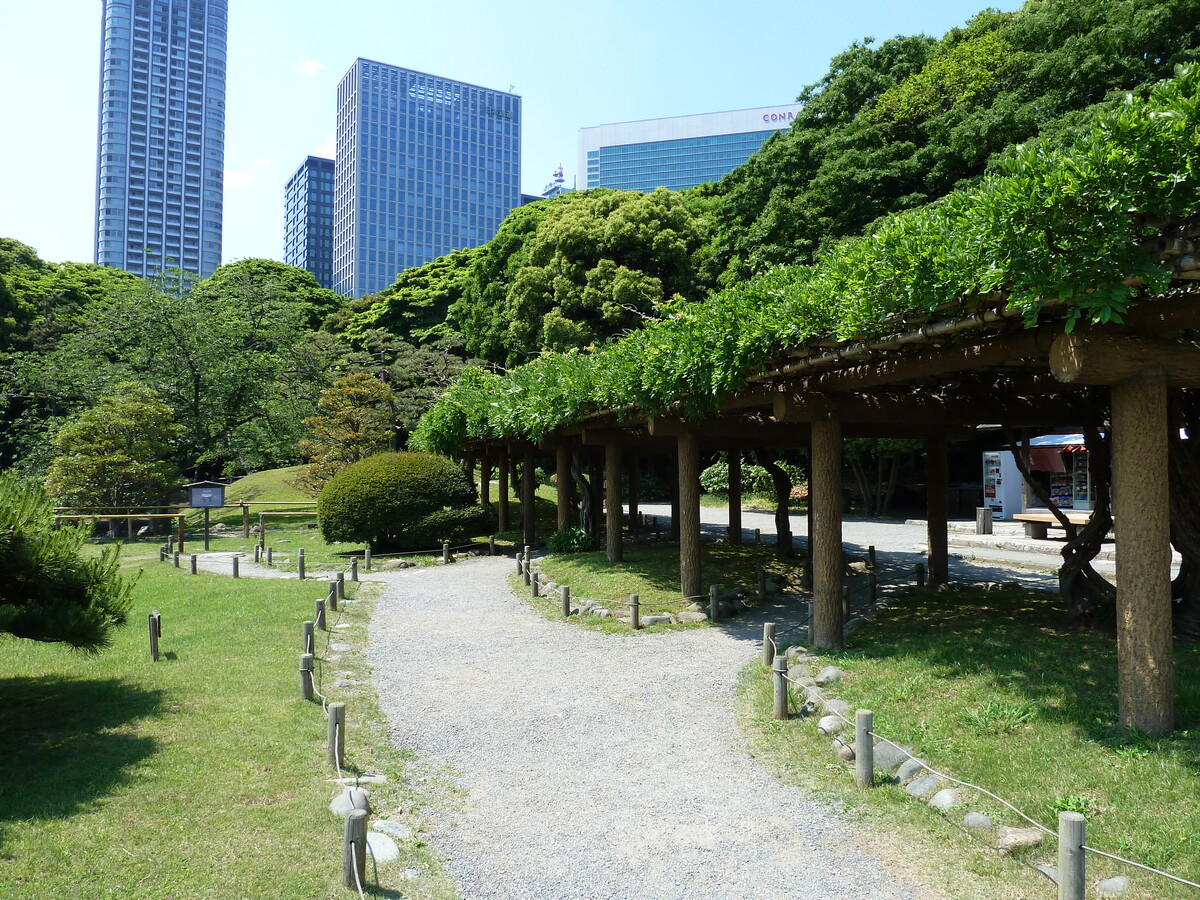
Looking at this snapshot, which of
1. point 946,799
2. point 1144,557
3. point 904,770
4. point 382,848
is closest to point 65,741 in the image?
point 382,848

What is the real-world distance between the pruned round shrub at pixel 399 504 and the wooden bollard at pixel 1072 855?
17.5 meters

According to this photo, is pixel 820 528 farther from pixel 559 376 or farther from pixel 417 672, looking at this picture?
pixel 559 376

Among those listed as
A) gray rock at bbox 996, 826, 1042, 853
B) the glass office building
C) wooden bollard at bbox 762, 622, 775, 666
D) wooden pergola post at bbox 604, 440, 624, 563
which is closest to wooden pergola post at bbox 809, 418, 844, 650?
wooden bollard at bbox 762, 622, 775, 666

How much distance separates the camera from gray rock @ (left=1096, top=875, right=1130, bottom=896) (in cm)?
396

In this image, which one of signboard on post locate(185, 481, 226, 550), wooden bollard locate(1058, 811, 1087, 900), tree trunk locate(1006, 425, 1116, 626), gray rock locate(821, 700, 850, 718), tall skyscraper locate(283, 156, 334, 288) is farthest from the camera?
tall skyscraper locate(283, 156, 334, 288)

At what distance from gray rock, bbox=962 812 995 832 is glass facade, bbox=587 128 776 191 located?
5083 inches

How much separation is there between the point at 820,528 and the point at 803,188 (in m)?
15.4

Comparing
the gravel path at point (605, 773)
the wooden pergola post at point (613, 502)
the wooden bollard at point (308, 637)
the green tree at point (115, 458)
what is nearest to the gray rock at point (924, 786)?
the gravel path at point (605, 773)

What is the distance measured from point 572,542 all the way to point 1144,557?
14211 mm

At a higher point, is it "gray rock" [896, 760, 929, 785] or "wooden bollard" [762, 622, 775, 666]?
"wooden bollard" [762, 622, 775, 666]

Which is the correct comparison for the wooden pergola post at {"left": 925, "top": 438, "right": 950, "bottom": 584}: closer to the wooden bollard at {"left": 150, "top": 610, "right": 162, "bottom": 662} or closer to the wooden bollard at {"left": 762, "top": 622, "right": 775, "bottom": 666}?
the wooden bollard at {"left": 762, "top": 622, "right": 775, "bottom": 666}

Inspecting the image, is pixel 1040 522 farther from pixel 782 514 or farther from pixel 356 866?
pixel 356 866

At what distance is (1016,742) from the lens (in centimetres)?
559

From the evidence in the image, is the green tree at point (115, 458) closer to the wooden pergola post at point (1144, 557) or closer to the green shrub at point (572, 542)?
the green shrub at point (572, 542)
